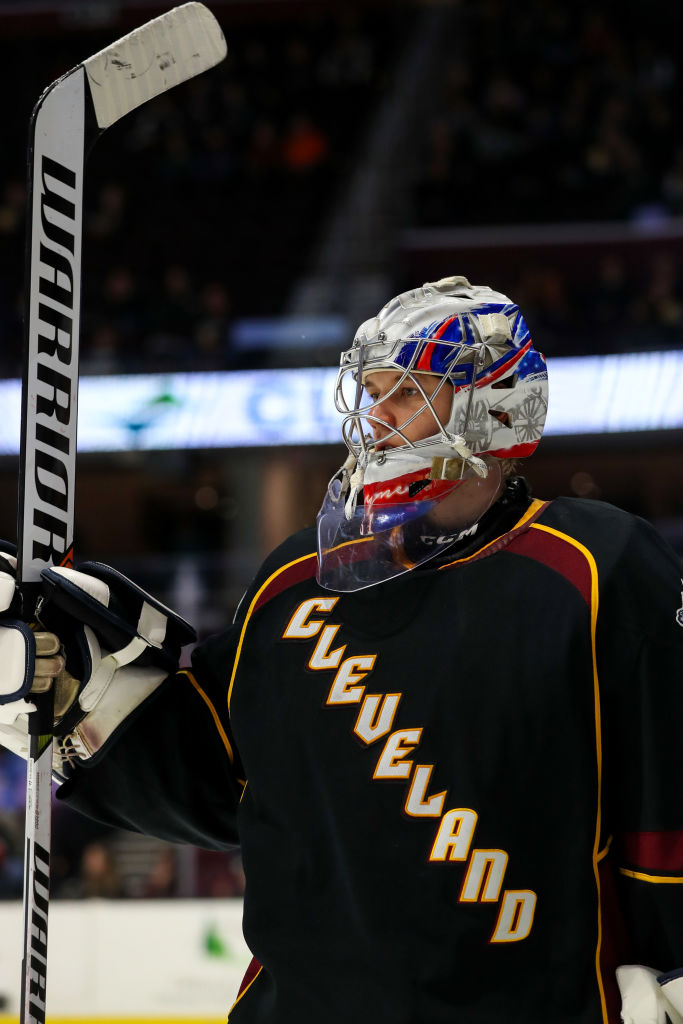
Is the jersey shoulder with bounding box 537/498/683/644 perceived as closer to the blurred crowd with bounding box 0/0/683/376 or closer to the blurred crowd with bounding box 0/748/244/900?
the blurred crowd with bounding box 0/748/244/900

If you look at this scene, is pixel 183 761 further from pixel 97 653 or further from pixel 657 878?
pixel 657 878

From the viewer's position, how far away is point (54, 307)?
189cm

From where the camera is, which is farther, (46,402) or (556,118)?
(556,118)

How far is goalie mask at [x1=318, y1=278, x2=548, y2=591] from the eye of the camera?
169 cm

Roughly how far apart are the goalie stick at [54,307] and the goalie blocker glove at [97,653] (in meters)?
0.04

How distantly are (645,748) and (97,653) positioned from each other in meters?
0.74

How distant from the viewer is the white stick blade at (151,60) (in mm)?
1911

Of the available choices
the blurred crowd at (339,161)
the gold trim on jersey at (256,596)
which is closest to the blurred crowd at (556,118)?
the blurred crowd at (339,161)

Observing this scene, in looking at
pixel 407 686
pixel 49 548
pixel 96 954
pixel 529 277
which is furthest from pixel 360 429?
pixel 529 277

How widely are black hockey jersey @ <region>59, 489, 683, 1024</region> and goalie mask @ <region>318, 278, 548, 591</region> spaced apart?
0.22 ft

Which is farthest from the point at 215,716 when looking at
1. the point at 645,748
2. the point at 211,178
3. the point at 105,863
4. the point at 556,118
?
the point at 556,118

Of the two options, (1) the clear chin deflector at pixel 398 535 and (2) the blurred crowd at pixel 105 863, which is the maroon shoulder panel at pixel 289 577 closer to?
(1) the clear chin deflector at pixel 398 535

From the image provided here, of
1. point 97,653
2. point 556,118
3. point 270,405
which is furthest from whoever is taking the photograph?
point 556,118

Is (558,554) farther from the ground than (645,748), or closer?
farther from the ground
